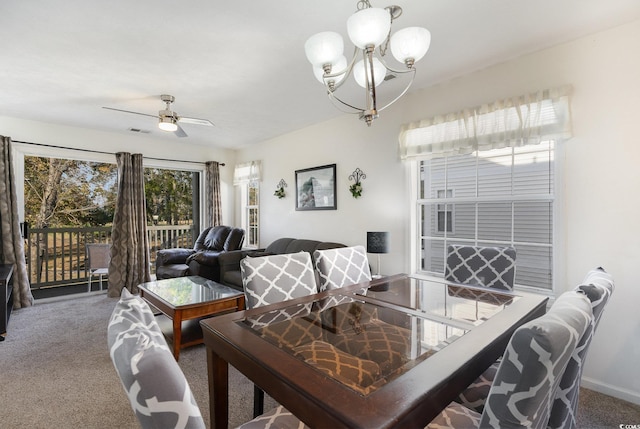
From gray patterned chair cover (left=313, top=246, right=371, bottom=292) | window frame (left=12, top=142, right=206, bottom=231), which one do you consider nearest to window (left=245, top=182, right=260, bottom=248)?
window frame (left=12, top=142, right=206, bottom=231)

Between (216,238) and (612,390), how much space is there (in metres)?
4.92

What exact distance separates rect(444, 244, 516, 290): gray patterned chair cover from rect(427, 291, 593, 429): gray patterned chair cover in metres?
1.53

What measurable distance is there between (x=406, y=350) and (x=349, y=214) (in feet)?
9.57

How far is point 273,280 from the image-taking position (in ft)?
6.37

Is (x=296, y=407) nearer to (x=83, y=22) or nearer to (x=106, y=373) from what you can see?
(x=106, y=373)

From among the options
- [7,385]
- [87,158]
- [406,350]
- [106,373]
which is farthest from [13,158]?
[406,350]

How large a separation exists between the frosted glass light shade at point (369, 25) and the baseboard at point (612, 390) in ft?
9.17

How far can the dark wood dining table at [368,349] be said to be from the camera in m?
0.86

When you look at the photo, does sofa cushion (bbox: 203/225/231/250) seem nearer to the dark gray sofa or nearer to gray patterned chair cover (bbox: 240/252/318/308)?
the dark gray sofa

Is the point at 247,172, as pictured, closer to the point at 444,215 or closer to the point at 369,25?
the point at 444,215

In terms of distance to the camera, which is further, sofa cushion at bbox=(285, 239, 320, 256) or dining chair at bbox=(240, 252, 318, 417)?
sofa cushion at bbox=(285, 239, 320, 256)

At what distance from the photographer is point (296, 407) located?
36.4 inches

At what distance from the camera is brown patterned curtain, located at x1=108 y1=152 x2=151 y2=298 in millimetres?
4773

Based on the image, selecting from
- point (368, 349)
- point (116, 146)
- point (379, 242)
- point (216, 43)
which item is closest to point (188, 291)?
point (379, 242)
